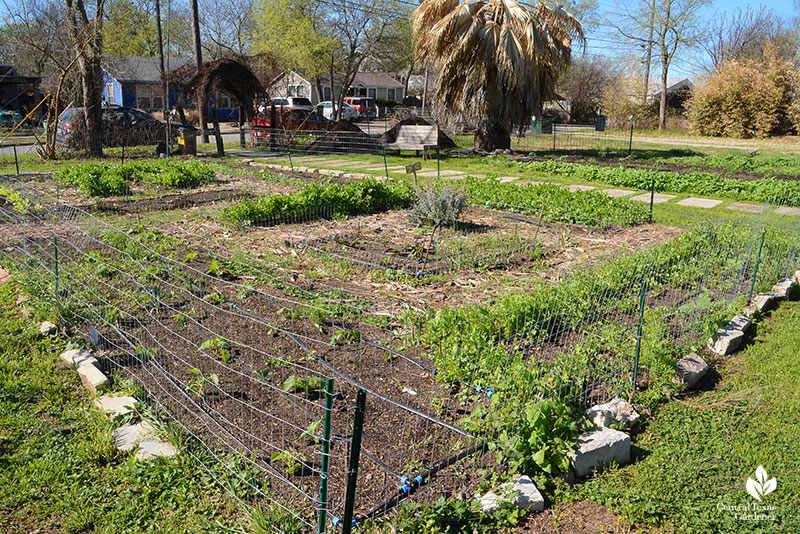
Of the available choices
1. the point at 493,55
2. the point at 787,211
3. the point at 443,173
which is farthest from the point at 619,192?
the point at 493,55

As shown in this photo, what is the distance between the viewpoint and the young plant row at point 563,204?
10.1 metres

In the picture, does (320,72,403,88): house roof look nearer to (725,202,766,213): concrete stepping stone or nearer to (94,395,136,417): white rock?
(725,202,766,213): concrete stepping stone

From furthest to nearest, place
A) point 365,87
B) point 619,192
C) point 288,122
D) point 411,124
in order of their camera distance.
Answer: point 365,87, point 288,122, point 411,124, point 619,192

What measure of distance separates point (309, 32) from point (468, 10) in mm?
21722

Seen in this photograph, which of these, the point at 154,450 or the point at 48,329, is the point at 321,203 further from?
the point at 154,450

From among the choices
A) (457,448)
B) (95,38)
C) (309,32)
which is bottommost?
(457,448)

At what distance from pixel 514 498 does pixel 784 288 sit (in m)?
5.25

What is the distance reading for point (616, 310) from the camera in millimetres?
6055

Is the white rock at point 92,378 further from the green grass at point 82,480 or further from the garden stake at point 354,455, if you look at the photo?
the garden stake at point 354,455

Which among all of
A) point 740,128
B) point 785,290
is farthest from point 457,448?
point 740,128

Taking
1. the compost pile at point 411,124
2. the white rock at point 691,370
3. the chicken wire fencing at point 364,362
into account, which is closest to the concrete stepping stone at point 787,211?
the chicken wire fencing at point 364,362

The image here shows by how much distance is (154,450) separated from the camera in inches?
151

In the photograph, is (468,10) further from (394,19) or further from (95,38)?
(394,19)

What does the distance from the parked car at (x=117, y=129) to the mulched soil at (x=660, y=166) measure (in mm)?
12170
